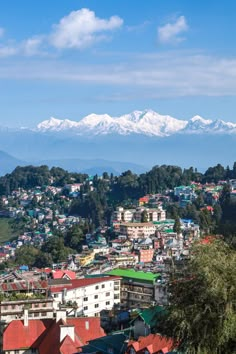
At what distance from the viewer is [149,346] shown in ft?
51.3

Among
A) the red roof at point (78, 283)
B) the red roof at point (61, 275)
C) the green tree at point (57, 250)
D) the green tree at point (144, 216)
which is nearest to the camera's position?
the red roof at point (78, 283)

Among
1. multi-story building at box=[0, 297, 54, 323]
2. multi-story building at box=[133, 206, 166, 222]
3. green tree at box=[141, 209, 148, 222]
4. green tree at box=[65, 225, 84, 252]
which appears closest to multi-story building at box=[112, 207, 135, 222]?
multi-story building at box=[133, 206, 166, 222]

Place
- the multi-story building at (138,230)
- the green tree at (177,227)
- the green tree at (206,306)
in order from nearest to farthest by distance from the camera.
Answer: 1. the green tree at (206,306)
2. the green tree at (177,227)
3. the multi-story building at (138,230)

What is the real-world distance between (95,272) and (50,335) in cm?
2337

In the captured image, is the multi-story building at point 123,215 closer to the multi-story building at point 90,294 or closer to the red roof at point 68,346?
the multi-story building at point 90,294

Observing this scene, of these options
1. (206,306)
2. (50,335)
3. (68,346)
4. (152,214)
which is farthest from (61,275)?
(152,214)

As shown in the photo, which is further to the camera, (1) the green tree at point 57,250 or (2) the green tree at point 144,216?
(2) the green tree at point 144,216

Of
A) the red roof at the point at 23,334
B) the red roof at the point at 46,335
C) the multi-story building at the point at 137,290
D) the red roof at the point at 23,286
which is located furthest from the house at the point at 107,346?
the multi-story building at the point at 137,290

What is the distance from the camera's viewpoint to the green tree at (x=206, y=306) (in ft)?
35.8

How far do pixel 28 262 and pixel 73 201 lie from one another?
108ft

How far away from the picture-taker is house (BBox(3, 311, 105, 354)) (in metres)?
17.3

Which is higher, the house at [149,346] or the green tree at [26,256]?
the house at [149,346]

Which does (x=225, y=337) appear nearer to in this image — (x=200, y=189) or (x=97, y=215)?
(x=97, y=215)

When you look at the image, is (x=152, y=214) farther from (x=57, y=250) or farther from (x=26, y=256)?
(x=26, y=256)
